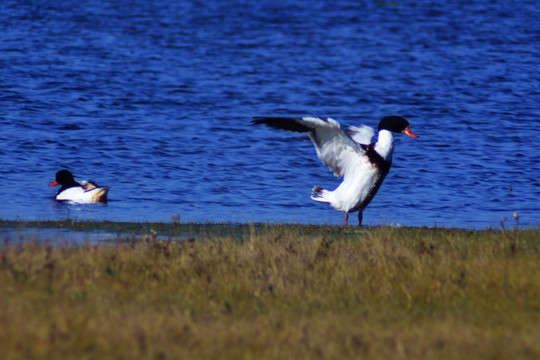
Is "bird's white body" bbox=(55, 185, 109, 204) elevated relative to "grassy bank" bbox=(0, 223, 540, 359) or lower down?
elevated

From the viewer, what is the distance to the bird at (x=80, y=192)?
16.8m

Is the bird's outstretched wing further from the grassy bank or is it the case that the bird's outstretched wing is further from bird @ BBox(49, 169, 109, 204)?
bird @ BBox(49, 169, 109, 204)

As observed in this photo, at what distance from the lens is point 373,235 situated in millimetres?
10172

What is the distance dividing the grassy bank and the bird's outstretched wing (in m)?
2.16

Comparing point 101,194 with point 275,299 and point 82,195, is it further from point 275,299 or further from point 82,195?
point 275,299

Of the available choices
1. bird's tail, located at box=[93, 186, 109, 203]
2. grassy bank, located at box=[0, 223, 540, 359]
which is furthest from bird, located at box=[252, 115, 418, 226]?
bird's tail, located at box=[93, 186, 109, 203]

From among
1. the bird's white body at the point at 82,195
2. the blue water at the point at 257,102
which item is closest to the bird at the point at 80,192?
the bird's white body at the point at 82,195

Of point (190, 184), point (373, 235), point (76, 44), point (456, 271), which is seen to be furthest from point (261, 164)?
point (76, 44)

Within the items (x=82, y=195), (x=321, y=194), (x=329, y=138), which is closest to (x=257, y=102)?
(x=82, y=195)

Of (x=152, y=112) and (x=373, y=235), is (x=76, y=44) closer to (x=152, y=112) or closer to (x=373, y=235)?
(x=152, y=112)

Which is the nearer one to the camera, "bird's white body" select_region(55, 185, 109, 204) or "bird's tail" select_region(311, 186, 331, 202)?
"bird's tail" select_region(311, 186, 331, 202)

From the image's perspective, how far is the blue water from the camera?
A: 17406 millimetres

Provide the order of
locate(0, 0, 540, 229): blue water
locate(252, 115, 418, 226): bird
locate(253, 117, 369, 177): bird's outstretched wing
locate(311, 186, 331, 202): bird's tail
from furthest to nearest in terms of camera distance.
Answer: locate(0, 0, 540, 229): blue water < locate(311, 186, 331, 202): bird's tail < locate(252, 115, 418, 226): bird < locate(253, 117, 369, 177): bird's outstretched wing

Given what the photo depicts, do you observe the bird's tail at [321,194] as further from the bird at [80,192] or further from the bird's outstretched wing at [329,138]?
the bird at [80,192]
